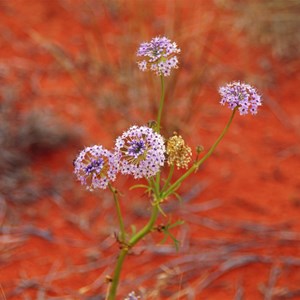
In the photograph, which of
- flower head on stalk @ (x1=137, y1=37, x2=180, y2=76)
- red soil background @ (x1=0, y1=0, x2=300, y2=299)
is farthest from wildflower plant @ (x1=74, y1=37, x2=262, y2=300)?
red soil background @ (x1=0, y1=0, x2=300, y2=299)

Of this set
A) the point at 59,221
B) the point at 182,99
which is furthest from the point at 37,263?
the point at 182,99

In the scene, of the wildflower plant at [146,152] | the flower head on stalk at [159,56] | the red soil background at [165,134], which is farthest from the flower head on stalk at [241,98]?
the red soil background at [165,134]

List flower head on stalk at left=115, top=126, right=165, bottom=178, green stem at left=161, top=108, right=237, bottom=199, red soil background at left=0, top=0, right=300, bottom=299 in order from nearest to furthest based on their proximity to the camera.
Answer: flower head on stalk at left=115, top=126, right=165, bottom=178 < green stem at left=161, top=108, right=237, bottom=199 < red soil background at left=0, top=0, right=300, bottom=299

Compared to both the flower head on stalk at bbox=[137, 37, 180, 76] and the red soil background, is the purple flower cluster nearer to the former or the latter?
the flower head on stalk at bbox=[137, 37, 180, 76]

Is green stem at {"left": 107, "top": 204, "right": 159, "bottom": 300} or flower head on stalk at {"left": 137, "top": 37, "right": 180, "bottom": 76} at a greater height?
flower head on stalk at {"left": 137, "top": 37, "right": 180, "bottom": 76}

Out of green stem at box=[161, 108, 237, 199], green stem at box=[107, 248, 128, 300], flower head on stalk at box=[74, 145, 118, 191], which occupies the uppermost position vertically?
green stem at box=[161, 108, 237, 199]

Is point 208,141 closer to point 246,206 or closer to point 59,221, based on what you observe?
point 246,206

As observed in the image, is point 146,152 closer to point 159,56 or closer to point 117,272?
point 159,56

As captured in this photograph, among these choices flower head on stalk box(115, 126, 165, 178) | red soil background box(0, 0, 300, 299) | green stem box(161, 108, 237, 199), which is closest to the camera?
flower head on stalk box(115, 126, 165, 178)

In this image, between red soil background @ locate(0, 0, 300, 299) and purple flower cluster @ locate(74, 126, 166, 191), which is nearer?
purple flower cluster @ locate(74, 126, 166, 191)
